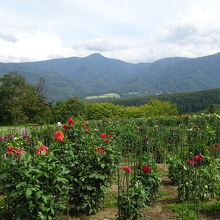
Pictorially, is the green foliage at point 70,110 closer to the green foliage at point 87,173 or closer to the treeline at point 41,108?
the treeline at point 41,108

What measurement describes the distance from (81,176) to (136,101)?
413ft

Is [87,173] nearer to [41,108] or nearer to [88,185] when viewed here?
[88,185]

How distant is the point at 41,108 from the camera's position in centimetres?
3319

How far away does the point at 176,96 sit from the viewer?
125938 millimetres

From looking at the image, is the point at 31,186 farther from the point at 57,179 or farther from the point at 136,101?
the point at 136,101

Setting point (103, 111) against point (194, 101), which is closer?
point (103, 111)

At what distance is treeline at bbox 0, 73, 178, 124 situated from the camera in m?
35.1

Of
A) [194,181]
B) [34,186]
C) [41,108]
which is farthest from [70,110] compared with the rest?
[34,186]

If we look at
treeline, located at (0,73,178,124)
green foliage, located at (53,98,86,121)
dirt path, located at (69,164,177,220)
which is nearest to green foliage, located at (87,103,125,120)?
treeline, located at (0,73,178,124)

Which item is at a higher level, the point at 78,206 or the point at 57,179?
the point at 57,179

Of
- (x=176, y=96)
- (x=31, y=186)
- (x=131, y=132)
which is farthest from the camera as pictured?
(x=176, y=96)

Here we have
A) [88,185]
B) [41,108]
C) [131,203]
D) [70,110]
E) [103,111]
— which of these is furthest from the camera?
[70,110]

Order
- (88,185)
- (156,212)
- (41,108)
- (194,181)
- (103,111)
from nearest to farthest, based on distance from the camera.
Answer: (88,185), (156,212), (194,181), (41,108), (103,111)

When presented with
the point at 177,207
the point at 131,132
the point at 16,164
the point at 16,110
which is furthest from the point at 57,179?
the point at 16,110
